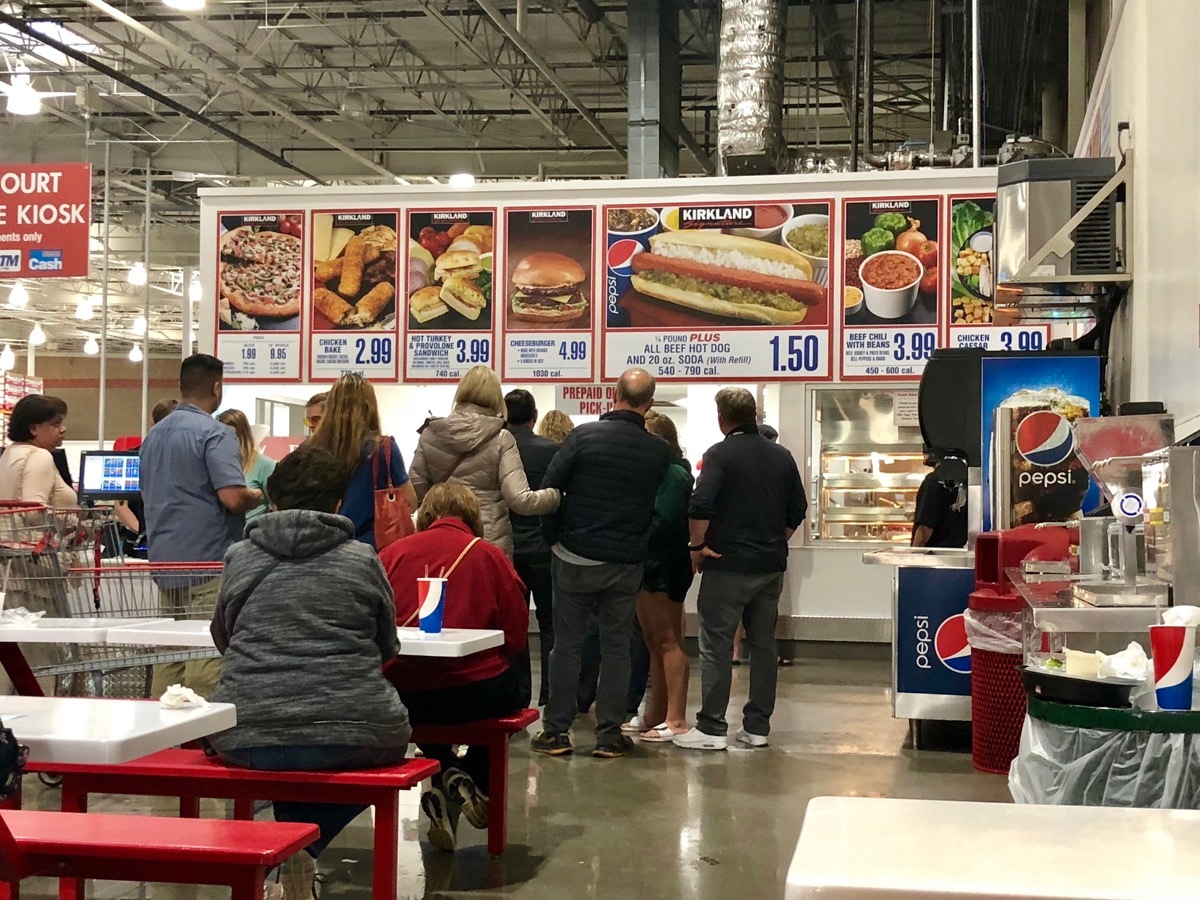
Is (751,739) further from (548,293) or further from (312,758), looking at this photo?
(548,293)

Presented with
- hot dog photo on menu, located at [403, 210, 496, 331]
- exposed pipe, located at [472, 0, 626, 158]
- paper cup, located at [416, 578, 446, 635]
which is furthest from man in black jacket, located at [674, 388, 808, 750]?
exposed pipe, located at [472, 0, 626, 158]

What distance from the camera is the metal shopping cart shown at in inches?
149

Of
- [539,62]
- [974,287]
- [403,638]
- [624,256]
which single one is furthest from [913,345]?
[539,62]

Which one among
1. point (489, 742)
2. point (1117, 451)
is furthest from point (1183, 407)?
point (489, 742)

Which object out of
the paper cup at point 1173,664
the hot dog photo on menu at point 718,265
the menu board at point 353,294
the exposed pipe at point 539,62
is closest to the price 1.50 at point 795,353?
the hot dog photo on menu at point 718,265

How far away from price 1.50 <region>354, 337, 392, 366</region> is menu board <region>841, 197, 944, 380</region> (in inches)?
119

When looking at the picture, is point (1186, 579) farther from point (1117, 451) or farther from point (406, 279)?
point (406, 279)

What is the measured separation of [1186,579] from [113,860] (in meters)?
2.39

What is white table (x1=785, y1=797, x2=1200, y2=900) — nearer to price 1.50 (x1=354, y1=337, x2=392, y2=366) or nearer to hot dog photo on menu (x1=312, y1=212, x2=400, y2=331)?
price 1.50 (x1=354, y1=337, x2=392, y2=366)

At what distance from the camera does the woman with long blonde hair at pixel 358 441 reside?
5078 mm

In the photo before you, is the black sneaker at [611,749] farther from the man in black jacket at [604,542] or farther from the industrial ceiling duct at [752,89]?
the industrial ceiling duct at [752,89]

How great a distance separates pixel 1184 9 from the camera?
4711 mm
